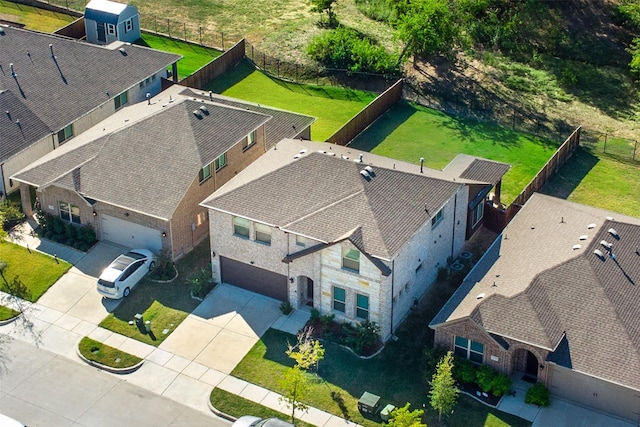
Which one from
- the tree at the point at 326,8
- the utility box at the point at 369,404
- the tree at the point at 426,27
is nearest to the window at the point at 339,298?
the utility box at the point at 369,404

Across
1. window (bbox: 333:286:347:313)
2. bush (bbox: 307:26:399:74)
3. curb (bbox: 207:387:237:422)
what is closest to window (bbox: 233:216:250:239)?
window (bbox: 333:286:347:313)

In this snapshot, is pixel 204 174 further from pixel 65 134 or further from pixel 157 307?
pixel 65 134

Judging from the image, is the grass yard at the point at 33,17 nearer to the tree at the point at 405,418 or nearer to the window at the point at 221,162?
the window at the point at 221,162

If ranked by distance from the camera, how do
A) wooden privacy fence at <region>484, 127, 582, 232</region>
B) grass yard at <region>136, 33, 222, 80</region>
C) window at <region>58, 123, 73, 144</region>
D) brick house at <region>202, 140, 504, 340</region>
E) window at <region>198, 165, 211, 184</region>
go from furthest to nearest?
1. grass yard at <region>136, 33, 222, 80</region>
2. window at <region>58, 123, 73, 144</region>
3. wooden privacy fence at <region>484, 127, 582, 232</region>
4. window at <region>198, 165, 211, 184</region>
5. brick house at <region>202, 140, 504, 340</region>

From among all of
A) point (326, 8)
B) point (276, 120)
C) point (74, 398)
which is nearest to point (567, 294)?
point (74, 398)

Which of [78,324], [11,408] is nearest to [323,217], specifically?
[78,324]

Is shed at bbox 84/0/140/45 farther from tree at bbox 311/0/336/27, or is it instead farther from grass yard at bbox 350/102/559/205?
grass yard at bbox 350/102/559/205
